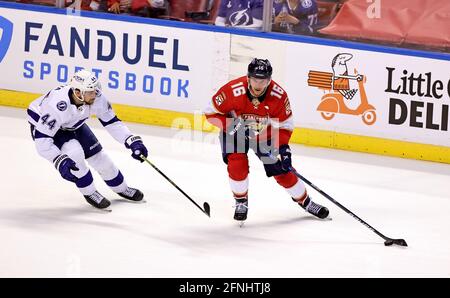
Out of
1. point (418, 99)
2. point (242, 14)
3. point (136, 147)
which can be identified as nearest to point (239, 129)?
point (136, 147)

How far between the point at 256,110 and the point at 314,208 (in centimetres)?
77

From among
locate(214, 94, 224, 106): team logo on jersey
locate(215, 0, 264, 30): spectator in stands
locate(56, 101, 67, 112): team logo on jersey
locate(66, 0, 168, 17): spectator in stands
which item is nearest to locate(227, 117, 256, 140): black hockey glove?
locate(214, 94, 224, 106): team logo on jersey

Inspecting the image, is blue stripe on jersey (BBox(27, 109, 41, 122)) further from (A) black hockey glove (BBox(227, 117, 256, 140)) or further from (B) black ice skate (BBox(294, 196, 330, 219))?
(B) black ice skate (BBox(294, 196, 330, 219))

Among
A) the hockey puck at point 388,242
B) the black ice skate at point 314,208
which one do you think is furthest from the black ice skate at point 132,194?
the hockey puck at point 388,242

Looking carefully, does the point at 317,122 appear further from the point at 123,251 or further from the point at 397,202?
the point at 123,251

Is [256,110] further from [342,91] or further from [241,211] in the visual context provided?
[342,91]

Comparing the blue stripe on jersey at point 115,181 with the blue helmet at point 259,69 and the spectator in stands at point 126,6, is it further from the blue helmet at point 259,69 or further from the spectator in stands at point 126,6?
the spectator in stands at point 126,6

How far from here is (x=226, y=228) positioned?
25.2 ft

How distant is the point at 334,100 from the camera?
983cm

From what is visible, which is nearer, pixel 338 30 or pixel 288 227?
pixel 288 227

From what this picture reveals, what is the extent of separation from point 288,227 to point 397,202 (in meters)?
1.08

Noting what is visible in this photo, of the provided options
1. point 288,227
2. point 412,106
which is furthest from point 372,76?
point 288,227

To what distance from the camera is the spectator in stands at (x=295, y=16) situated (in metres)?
9.90

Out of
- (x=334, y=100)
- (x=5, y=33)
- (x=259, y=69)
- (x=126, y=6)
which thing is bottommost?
(x=334, y=100)
